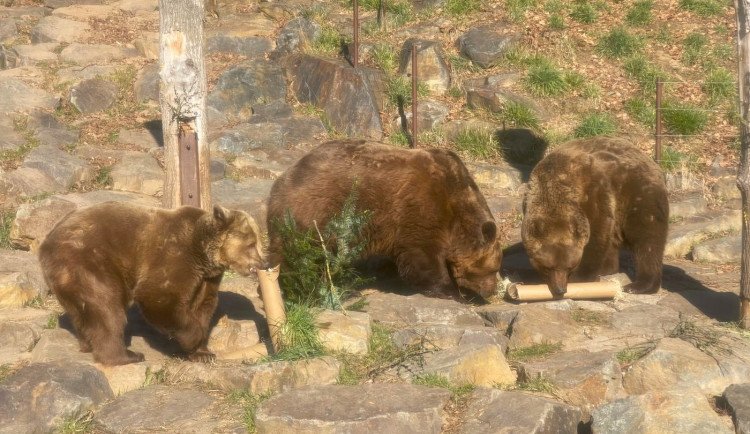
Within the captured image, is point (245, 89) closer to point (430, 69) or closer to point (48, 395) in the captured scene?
point (430, 69)

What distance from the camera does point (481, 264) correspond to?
9312mm

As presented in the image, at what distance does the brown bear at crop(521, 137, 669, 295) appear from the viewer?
9.40 meters

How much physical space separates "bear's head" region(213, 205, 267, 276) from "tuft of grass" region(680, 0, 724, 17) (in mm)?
13216

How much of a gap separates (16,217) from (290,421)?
594 centimetres

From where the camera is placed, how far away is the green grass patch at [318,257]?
7.95 metres

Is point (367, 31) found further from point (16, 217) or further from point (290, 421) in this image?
point (290, 421)

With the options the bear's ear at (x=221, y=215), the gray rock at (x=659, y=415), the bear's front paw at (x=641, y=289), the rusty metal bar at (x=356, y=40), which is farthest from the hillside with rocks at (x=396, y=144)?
the bear's ear at (x=221, y=215)

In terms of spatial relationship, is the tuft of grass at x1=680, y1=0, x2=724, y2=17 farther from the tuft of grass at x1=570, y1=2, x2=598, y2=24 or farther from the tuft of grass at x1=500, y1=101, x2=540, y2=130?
the tuft of grass at x1=500, y1=101, x2=540, y2=130

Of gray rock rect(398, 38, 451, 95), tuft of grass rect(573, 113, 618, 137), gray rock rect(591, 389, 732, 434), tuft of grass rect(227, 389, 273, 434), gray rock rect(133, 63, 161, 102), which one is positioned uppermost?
gray rock rect(398, 38, 451, 95)

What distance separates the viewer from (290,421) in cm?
581

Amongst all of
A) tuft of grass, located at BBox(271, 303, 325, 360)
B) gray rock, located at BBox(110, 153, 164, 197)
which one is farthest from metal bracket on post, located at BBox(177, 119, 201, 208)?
gray rock, located at BBox(110, 153, 164, 197)

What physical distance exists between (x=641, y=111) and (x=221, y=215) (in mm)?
9985

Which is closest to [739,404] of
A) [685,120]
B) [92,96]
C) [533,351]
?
[533,351]

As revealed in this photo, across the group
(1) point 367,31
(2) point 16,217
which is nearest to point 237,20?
(1) point 367,31
